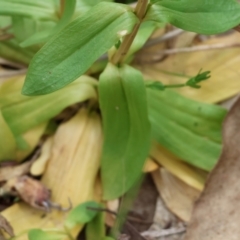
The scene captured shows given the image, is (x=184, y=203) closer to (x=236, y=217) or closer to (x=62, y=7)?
(x=236, y=217)

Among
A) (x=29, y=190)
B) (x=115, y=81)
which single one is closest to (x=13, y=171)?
(x=29, y=190)

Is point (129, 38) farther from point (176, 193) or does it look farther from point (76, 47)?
point (176, 193)

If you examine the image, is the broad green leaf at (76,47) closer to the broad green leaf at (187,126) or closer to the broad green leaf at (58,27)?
the broad green leaf at (58,27)

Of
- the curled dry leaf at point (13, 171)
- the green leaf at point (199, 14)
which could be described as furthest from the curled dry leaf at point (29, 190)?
the green leaf at point (199, 14)

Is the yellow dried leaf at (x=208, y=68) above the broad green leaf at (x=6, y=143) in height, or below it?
above

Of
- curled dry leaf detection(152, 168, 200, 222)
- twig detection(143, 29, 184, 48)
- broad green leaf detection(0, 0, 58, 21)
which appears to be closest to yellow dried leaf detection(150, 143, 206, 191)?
curled dry leaf detection(152, 168, 200, 222)

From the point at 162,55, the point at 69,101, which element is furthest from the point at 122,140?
the point at 162,55

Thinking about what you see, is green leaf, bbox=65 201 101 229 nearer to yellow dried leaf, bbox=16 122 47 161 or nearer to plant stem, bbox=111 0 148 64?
yellow dried leaf, bbox=16 122 47 161
